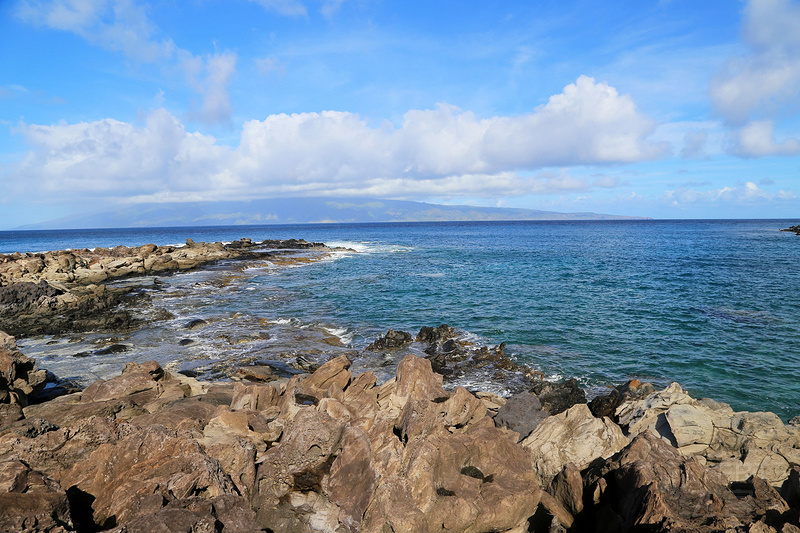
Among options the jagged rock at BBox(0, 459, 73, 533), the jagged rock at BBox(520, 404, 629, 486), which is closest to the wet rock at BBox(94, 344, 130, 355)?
the jagged rock at BBox(0, 459, 73, 533)

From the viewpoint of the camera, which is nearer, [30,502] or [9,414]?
[30,502]

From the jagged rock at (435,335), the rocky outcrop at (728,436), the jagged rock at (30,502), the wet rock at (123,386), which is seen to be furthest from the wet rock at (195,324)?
the rocky outcrop at (728,436)

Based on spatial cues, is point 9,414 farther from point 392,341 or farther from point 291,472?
point 392,341

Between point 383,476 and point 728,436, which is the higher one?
point 383,476

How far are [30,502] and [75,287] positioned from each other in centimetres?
4464

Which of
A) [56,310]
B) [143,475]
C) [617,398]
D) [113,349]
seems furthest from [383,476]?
[56,310]

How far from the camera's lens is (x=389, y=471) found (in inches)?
335

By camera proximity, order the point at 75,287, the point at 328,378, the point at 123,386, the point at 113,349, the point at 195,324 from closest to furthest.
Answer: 1. the point at 123,386
2. the point at 328,378
3. the point at 113,349
4. the point at 195,324
5. the point at 75,287

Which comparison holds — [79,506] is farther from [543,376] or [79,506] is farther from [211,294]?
[211,294]

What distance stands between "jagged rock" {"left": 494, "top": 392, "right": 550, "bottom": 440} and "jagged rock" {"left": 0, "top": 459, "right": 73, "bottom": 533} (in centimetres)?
1050

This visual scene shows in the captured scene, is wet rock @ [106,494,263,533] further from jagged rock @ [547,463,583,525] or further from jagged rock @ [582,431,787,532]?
jagged rock @ [582,431,787,532]

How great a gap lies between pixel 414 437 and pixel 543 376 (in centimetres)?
1313

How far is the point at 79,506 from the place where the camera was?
7.37 m

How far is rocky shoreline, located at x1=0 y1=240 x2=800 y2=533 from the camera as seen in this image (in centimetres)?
695
